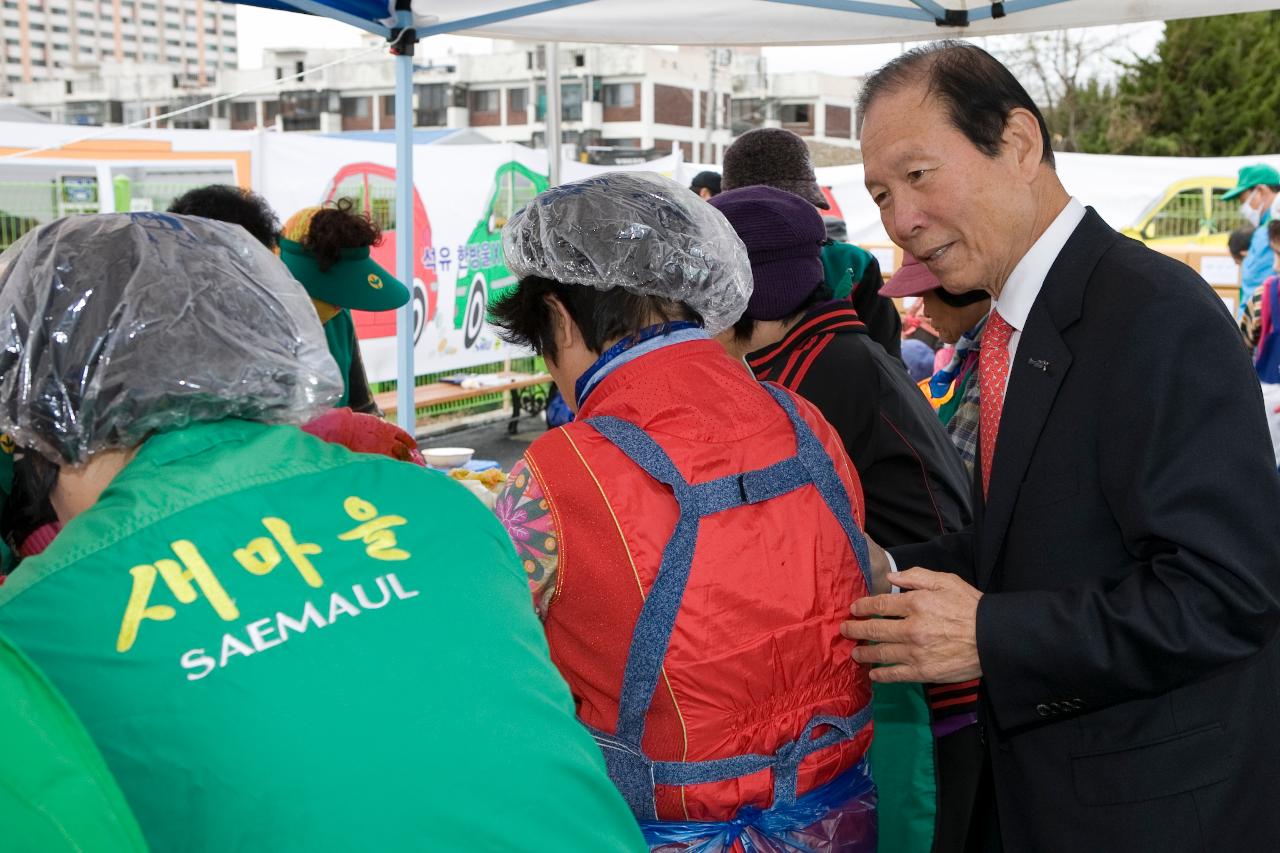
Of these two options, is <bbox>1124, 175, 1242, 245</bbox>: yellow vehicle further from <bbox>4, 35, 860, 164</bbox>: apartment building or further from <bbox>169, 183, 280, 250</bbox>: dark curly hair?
<bbox>4, 35, 860, 164</bbox>: apartment building

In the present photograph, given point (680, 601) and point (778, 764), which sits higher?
point (680, 601)

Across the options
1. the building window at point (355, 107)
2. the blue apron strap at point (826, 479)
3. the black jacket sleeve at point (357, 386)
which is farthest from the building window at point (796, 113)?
the blue apron strap at point (826, 479)

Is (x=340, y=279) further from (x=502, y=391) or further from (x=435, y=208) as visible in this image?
(x=502, y=391)

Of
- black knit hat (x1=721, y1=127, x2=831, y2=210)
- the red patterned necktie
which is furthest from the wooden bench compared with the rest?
the red patterned necktie

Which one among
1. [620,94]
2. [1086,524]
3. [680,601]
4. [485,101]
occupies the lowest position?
[680,601]

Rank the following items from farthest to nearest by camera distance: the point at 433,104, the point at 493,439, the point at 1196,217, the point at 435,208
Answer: the point at 433,104
the point at 1196,217
the point at 493,439
the point at 435,208

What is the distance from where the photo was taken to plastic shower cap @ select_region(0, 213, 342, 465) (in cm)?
117

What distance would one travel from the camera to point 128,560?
3.26ft

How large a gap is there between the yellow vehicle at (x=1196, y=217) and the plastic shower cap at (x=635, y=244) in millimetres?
13712

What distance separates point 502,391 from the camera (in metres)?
10.5

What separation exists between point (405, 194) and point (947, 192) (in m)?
3.56

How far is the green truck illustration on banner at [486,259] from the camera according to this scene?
9727mm

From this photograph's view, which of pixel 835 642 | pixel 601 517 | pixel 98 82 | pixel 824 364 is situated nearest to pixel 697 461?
pixel 601 517

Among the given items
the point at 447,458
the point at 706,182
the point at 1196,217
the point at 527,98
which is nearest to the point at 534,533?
the point at 447,458
